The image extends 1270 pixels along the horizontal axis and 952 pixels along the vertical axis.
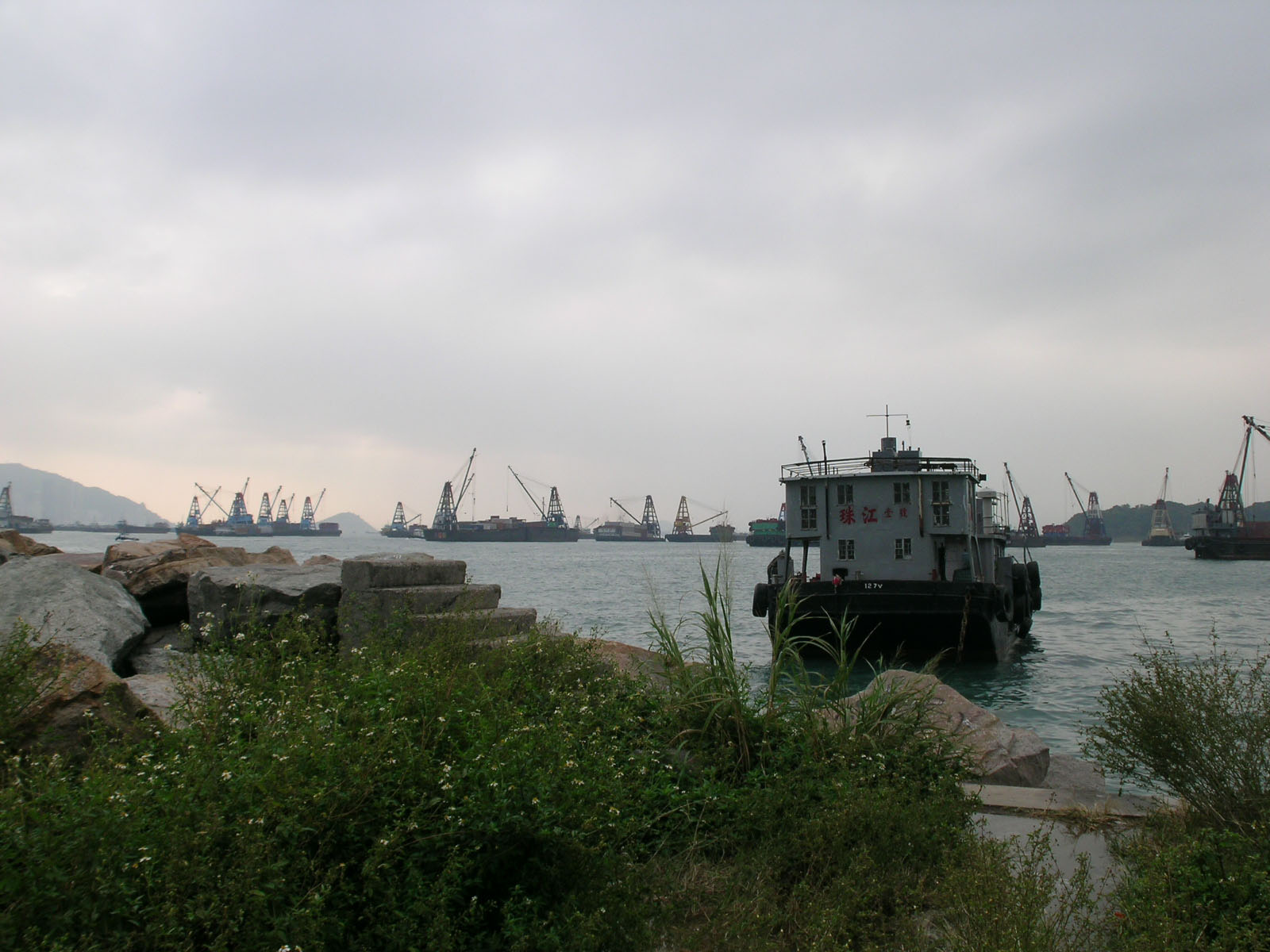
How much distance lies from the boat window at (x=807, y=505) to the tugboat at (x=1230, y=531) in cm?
8099

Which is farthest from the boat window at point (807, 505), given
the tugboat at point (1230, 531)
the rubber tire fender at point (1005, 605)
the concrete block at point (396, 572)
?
the tugboat at point (1230, 531)

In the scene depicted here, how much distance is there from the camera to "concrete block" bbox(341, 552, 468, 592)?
7207 mm

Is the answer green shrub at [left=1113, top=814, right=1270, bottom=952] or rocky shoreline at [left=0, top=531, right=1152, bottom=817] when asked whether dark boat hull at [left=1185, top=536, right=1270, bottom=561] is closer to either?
rocky shoreline at [left=0, top=531, right=1152, bottom=817]

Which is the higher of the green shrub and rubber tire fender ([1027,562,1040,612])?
the green shrub

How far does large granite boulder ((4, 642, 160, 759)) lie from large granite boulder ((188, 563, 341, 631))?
2.81 meters

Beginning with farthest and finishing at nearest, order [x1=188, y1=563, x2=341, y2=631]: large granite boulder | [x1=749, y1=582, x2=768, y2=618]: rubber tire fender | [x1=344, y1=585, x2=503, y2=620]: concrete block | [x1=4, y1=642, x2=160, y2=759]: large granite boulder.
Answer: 1. [x1=749, y1=582, x2=768, y2=618]: rubber tire fender
2. [x1=188, y1=563, x2=341, y2=631]: large granite boulder
3. [x1=344, y1=585, x2=503, y2=620]: concrete block
4. [x1=4, y1=642, x2=160, y2=759]: large granite boulder

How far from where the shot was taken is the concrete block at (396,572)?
7207 mm

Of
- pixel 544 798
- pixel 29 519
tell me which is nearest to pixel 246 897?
pixel 544 798

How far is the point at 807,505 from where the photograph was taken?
857 inches

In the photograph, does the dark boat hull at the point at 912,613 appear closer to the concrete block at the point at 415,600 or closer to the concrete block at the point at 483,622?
the concrete block at the point at 483,622

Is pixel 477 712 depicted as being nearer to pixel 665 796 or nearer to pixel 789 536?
pixel 665 796

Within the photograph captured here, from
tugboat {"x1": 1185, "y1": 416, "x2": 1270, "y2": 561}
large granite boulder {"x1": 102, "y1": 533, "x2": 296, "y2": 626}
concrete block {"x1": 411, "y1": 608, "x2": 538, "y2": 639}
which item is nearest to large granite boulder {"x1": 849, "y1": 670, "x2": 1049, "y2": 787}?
concrete block {"x1": 411, "y1": 608, "x2": 538, "y2": 639}

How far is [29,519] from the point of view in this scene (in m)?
143

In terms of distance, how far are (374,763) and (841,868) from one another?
2130mm
